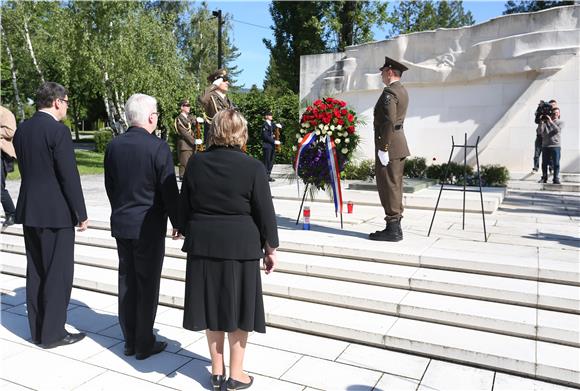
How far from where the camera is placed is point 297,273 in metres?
5.35

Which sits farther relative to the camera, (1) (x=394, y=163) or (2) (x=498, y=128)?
(2) (x=498, y=128)

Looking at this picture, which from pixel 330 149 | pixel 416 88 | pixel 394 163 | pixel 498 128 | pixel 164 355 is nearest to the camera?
pixel 164 355

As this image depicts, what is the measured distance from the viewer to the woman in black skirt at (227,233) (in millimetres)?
3096

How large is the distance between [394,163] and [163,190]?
3144 millimetres

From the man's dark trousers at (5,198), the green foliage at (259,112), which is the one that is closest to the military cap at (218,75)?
the man's dark trousers at (5,198)

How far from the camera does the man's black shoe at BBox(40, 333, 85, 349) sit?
413cm

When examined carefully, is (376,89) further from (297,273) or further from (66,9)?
(66,9)

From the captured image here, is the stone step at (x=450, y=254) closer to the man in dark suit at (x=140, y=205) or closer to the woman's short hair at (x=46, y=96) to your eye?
the man in dark suit at (x=140, y=205)

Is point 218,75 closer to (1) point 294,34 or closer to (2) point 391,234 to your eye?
(2) point 391,234

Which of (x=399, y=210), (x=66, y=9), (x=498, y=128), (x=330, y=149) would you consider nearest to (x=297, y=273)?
(x=399, y=210)

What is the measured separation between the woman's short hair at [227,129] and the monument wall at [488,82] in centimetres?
1177

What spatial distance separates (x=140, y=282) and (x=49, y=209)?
1.02 metres

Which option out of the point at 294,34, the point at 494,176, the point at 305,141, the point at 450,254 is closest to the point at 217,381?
the point at 450,254

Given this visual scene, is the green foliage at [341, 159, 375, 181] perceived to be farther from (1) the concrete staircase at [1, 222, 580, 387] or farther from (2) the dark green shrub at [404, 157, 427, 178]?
(1) the concrete staircase at [1, 222, 580, 387]
